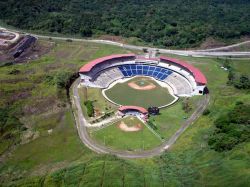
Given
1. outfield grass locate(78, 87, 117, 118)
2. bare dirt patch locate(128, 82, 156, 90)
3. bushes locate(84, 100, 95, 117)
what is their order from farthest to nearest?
Result: bare dirt patch locate(128, 82, 156, 90)
outfield grass locate(78, 87, 117, 118)
bushes locate(84, 100, 95, 117)

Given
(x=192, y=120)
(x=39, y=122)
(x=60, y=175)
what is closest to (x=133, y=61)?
(x=192, y=120)

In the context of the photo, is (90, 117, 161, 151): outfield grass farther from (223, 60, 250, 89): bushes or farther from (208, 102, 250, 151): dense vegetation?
(223, 60, 250, 89): bushes

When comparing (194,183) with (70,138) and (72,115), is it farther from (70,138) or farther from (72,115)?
(72,115)

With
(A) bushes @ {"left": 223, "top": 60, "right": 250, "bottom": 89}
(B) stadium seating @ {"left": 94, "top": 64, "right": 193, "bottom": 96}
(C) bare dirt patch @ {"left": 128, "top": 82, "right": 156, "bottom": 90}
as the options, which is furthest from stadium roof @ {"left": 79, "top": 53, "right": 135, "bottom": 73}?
(A) bushes @ {"left": 223, "top": 60, "right": 250, "bottom": 89}

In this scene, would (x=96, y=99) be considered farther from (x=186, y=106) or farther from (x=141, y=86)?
(x=186, y=106)

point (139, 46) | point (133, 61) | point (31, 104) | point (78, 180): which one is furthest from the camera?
point (139, 46)
